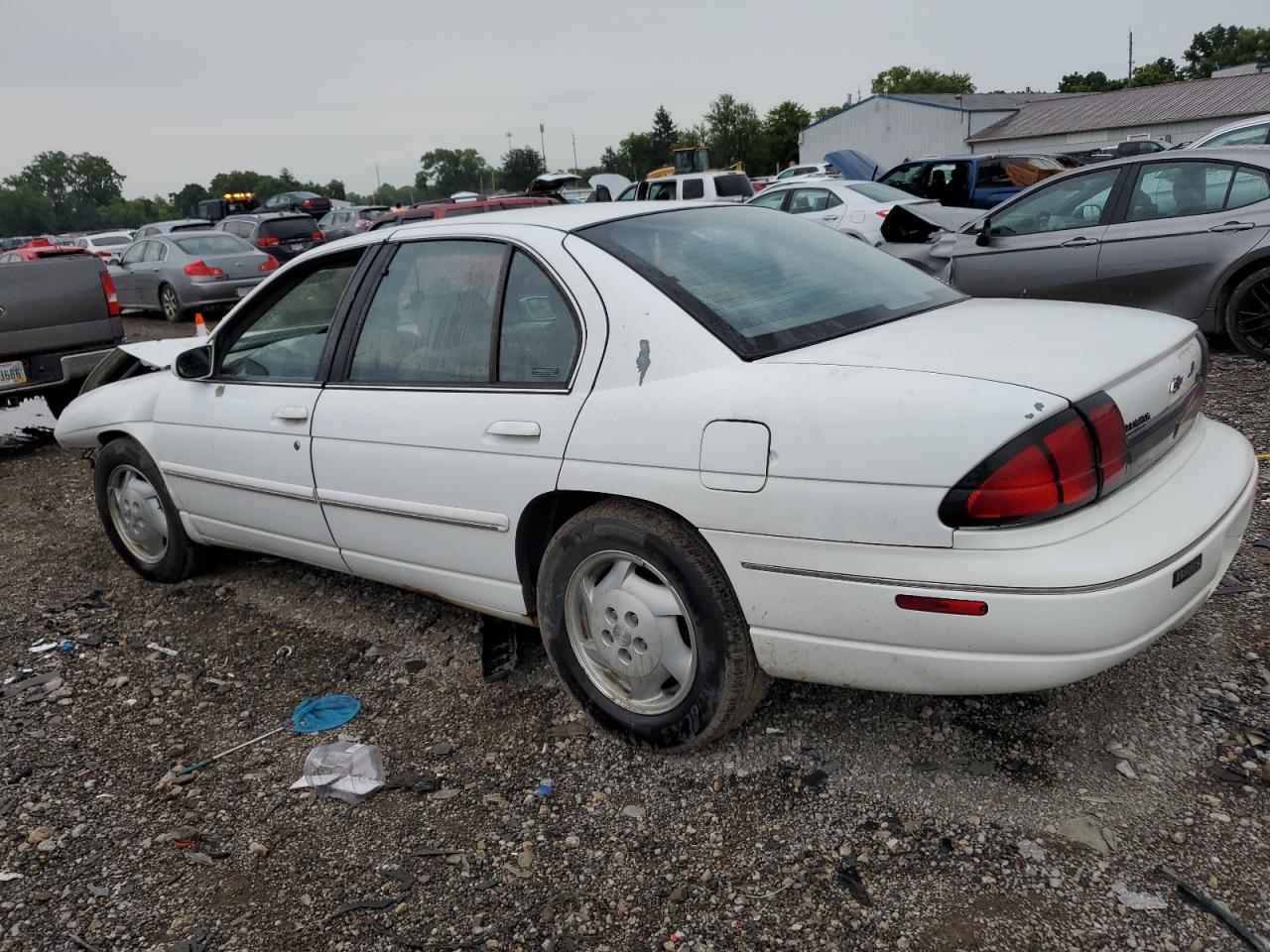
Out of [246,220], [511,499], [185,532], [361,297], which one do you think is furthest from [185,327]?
[511,499]

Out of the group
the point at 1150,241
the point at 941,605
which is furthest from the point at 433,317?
the point at 1150,241

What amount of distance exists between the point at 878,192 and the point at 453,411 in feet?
39.4

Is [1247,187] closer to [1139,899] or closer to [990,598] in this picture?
[990,598]

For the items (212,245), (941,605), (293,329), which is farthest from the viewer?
(212,245)

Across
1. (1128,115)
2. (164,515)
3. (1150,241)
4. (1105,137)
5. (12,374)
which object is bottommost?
(164,515)

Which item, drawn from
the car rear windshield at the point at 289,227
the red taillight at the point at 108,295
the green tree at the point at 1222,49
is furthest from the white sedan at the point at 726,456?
the green tree at the point at 1222,49

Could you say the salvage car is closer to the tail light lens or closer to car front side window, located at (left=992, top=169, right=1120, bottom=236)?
car front side window, located at (left=992, top=169, right=1120, bottom=236)

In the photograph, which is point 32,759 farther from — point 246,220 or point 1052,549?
point 246,220

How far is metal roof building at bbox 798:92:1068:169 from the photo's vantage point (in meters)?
54.9

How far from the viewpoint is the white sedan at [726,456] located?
2.28m

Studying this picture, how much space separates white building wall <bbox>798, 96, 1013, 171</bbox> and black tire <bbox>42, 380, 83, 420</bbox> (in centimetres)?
5185

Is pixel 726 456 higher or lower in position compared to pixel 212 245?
lower

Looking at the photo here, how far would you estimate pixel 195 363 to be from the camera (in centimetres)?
425

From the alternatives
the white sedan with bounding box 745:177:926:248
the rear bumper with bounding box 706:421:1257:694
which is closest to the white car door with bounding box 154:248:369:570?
the rear bumper with bounding box 706:421:1257:694
